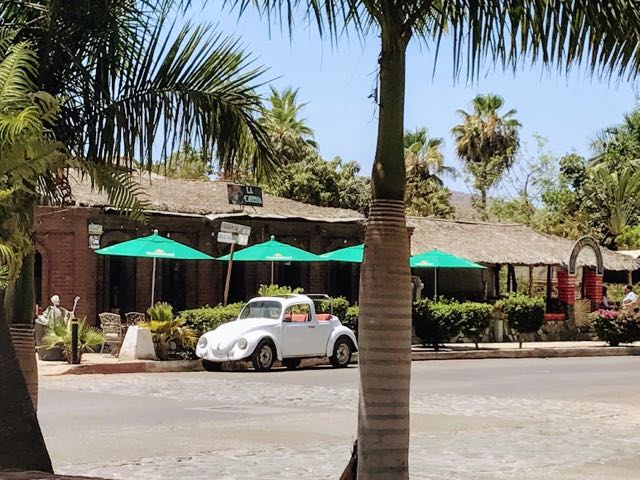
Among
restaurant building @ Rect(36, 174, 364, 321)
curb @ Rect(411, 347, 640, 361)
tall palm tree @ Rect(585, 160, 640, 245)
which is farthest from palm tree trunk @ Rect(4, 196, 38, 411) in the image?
tall palm tree @ Rect(585, 160, 640, 245)

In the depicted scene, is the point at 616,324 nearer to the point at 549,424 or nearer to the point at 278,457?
the point at 549,424

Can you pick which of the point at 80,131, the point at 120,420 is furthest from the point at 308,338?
the point at 80,131

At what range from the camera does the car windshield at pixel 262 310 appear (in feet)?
76.9

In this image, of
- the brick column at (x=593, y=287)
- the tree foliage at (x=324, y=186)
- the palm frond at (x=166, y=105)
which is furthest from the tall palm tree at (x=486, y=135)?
the palm frond at (x=166, y=105)

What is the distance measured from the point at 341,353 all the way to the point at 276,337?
7.30ft

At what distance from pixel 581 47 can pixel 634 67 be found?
386 millimetres

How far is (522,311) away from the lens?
34031 millimetres

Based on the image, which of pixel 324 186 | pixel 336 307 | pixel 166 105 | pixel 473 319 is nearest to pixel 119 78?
pixel 166 105

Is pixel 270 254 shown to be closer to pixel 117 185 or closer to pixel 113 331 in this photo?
pixel 113 331

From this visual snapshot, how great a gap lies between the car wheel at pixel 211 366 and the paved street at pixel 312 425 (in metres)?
1.01

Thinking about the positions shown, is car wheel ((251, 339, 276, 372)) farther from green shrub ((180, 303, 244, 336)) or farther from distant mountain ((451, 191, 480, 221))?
distant mountain ((451, 191, 480, 221))

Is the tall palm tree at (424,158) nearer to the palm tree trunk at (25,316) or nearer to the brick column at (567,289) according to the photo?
the brick column at (567,289)

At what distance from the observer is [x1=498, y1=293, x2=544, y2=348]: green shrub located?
33.9 meters

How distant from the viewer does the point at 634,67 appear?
21.7 feet
